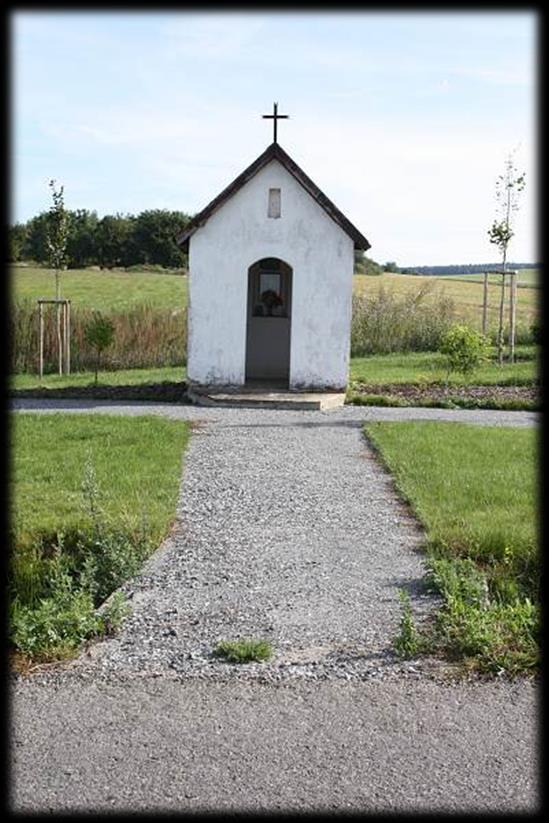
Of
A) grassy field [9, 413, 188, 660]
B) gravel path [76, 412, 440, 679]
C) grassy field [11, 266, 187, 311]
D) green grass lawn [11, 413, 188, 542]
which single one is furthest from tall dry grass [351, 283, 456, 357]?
gravel path [76, 412, 440, 679]

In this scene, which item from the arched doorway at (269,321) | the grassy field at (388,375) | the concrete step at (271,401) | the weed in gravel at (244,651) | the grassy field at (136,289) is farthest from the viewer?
the grassy field at (136,289)

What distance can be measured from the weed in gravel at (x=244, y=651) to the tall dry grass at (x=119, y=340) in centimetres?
1875

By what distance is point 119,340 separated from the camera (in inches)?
949

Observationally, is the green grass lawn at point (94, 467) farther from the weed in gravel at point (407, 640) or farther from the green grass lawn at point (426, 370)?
the green grass lawn at point (426, 370)

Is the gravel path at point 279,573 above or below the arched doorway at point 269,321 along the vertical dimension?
below

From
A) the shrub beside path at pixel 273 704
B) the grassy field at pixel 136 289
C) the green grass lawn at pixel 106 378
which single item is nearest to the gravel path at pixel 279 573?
the shrub beside path at pixel 273 704

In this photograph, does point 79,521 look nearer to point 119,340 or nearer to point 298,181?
point 298,181

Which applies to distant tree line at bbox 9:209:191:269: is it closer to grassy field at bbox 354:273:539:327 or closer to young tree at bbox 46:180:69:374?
grassy field at bbox 354:273:539:327

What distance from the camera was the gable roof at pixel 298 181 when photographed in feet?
50.0

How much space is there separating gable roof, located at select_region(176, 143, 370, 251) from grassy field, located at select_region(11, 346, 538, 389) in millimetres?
3767

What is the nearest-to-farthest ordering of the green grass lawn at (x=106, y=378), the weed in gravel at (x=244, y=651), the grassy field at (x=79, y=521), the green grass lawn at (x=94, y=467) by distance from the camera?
the weed in gravel at (x=244, y=651), the grassy field at (x=79, y=521), the green grass lawn at (x=94, y=467), the green grass lawn at (x=106, y=378)

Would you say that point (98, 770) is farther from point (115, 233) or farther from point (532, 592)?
point (115, 233)

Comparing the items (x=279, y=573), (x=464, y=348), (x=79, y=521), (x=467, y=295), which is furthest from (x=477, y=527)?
(x=467, y=295)

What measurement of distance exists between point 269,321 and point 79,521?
35.8ft
